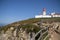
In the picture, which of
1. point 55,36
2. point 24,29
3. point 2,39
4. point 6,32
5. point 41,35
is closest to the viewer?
point 55,36

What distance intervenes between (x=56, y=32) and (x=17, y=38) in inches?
539

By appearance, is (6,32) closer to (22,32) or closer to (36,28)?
(22,32)

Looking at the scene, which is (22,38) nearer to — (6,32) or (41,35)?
(6,32)

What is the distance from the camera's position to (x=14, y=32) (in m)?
35.3

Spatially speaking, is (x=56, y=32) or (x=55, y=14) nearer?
(x=56, y=32)

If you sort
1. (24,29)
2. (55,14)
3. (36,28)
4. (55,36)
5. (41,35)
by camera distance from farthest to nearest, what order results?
1. (55,14)
2. (24,29)
3. (36,28)
4. (41,35)
5. (55,36)

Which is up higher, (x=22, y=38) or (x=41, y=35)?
(x=41, y=35)

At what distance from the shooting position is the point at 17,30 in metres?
34.8

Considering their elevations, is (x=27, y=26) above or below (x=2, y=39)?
above

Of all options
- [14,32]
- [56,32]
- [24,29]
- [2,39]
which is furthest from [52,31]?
[2,39]

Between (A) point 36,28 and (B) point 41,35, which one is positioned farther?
(A) point 36,28

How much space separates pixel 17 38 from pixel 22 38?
1.24 metres

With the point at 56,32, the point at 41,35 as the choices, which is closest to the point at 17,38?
the point at 41,35

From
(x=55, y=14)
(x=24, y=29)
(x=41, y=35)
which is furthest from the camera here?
(x=55, y=14)
